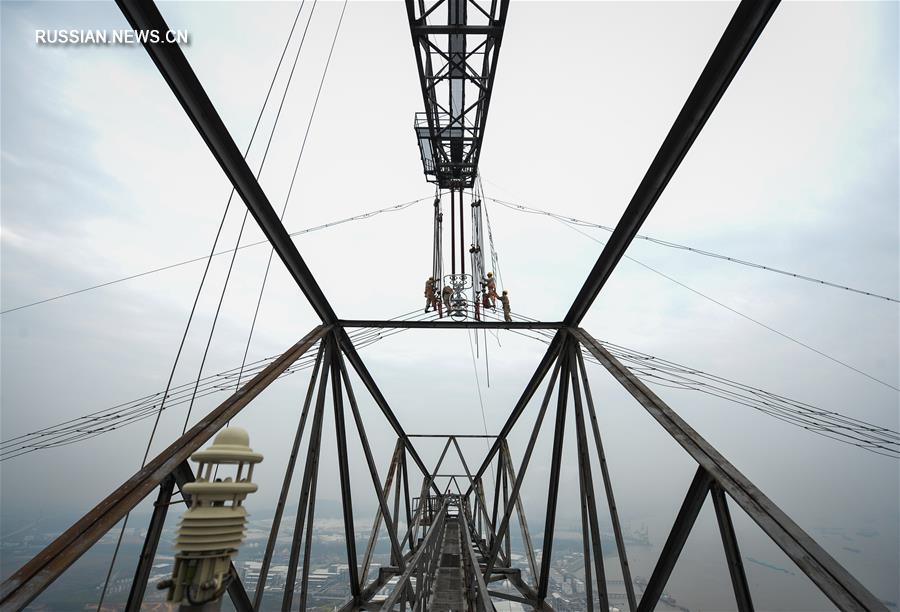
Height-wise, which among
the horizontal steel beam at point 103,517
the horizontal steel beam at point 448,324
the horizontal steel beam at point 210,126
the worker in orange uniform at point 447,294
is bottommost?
the horizontal steel beam at point 103,517

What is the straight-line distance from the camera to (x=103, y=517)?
169 inches

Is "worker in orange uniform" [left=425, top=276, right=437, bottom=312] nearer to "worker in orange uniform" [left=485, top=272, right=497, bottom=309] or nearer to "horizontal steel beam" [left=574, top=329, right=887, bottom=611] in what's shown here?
"worker in orange uniform" [left=485, top=272, right=497, bottom=309]

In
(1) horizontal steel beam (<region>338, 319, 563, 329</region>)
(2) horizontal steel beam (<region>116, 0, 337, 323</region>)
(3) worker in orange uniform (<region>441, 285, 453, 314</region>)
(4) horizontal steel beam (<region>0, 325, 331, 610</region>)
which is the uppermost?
(3) worker in orange uniform (<region>441, 285, 453, 314</region>)

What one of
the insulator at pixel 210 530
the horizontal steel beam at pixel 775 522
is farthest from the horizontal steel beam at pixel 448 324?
the insulator at pixel 210 530

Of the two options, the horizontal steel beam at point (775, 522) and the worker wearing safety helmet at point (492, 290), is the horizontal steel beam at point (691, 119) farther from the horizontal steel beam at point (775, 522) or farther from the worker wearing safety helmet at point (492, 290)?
the worker wearing safety helmet at point (492, 290)

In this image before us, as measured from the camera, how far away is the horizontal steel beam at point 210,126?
4.14 metres

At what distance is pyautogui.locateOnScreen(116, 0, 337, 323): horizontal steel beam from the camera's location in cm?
414

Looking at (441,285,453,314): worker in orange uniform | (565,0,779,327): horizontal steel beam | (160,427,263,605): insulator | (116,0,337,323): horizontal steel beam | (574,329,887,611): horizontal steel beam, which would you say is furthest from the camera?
(441,285,453,314): worker in orange uniform

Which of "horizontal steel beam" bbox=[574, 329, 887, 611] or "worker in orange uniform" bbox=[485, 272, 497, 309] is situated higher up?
"worker in orange uniform" bbox=[485, 272, 497, 309]

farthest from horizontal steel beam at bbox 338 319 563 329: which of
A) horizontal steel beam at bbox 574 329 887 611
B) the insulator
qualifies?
the insulator

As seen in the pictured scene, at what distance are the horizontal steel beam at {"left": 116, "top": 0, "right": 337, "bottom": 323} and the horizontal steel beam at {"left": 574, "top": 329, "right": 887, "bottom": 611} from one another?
712cm

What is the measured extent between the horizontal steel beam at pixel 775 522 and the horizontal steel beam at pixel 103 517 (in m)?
6.63

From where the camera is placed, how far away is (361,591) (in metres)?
10.7

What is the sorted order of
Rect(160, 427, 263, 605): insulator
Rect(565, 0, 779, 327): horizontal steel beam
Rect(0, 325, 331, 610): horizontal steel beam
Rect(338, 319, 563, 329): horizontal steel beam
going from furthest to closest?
Rect(338, 319, 563, 329): horizontal steel beam < Rect(565, 0, 779, 327): horizontal steel beam < Rect(0, 325, 331, 610): horizontal steel beam < Rect(160, 427, 263, 605): insulator
